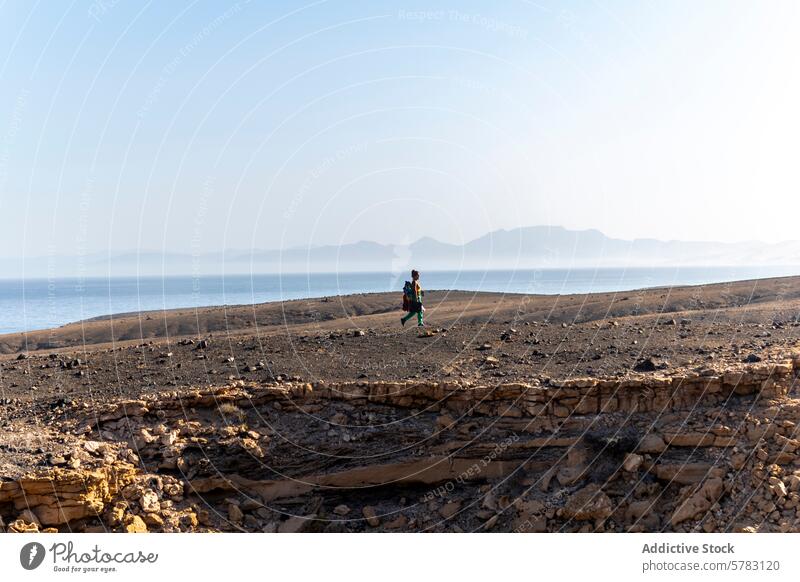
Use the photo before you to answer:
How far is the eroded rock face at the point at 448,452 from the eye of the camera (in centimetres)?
1448

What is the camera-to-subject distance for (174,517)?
14.3 metres

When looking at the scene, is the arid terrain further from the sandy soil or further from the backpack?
the backpack

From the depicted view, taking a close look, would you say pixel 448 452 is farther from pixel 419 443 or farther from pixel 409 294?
pixel 409 294

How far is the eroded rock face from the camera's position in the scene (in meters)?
14.5

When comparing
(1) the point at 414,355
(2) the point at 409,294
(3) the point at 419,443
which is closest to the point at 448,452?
(3) the point at 419,443

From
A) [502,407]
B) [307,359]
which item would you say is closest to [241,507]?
[307,359]

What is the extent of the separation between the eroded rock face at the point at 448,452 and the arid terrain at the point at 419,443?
3 centimetres

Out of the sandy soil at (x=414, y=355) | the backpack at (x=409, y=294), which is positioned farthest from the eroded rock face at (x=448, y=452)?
the backpack at (x=409, y=294)

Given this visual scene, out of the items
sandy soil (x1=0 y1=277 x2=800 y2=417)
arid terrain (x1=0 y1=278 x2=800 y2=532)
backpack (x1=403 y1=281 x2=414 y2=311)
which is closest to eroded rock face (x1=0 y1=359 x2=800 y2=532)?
arid terrain (x1=0 y1=278 x2=800 y2=532)

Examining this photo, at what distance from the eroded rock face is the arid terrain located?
0.11ft

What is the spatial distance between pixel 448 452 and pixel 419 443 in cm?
71

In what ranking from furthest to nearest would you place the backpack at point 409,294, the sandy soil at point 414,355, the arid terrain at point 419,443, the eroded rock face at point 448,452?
the backpack at point 409,294
the sandy soil at point 414,355
the eroded rock face at point 448,452
the arid terrain at point 419,443

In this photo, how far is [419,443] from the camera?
52.9 ft

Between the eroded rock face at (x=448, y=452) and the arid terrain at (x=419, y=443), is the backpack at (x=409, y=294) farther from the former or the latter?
the eroded rock face at (x=448, y=452)
